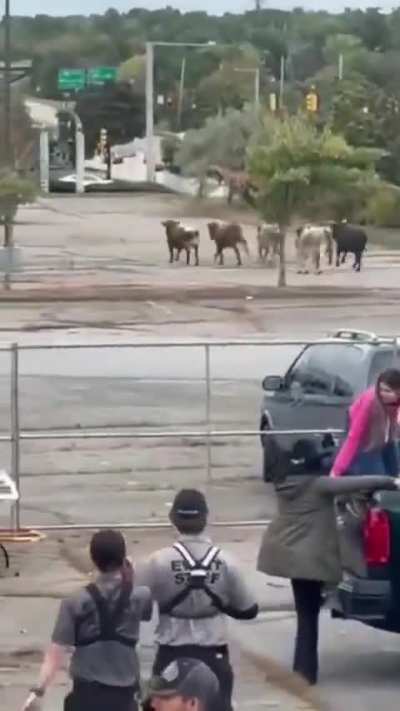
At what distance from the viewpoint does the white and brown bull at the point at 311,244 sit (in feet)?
167

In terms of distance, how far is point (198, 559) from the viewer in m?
8.47

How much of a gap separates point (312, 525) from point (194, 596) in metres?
2.18

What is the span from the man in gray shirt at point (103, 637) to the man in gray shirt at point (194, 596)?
0.47m

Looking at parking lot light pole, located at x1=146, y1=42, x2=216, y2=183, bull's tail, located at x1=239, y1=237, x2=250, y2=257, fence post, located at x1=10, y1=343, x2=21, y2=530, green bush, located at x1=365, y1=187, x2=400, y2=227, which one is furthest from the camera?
parking lot light pole, located at x1=146, y1=42, x2=216, y2=183

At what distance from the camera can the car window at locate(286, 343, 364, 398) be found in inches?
687

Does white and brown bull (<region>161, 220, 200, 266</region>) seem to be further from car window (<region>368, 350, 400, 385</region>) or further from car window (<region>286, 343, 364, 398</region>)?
car window (<region>368, 350, 400, 385</region>)

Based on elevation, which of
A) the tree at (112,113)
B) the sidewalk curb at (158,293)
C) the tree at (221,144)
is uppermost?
the sidewalk curb at (158,293)

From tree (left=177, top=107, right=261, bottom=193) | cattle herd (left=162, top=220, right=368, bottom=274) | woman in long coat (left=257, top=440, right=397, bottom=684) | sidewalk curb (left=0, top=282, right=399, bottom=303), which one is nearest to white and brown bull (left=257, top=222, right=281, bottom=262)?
cattle herd (left=162, top=220, right=368, bottom=274)

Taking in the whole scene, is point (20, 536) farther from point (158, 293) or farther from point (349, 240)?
point (349, 240)

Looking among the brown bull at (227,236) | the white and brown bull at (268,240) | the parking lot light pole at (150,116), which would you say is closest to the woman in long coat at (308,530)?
the white and brown bull at (268,240)

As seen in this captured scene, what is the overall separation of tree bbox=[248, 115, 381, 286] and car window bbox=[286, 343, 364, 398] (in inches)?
1123

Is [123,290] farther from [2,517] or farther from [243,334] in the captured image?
[2,517]

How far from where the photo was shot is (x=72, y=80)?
135 metres

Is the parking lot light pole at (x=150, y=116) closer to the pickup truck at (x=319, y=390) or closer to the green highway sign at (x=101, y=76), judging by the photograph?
the green highway sign at (x=101, y=76)
